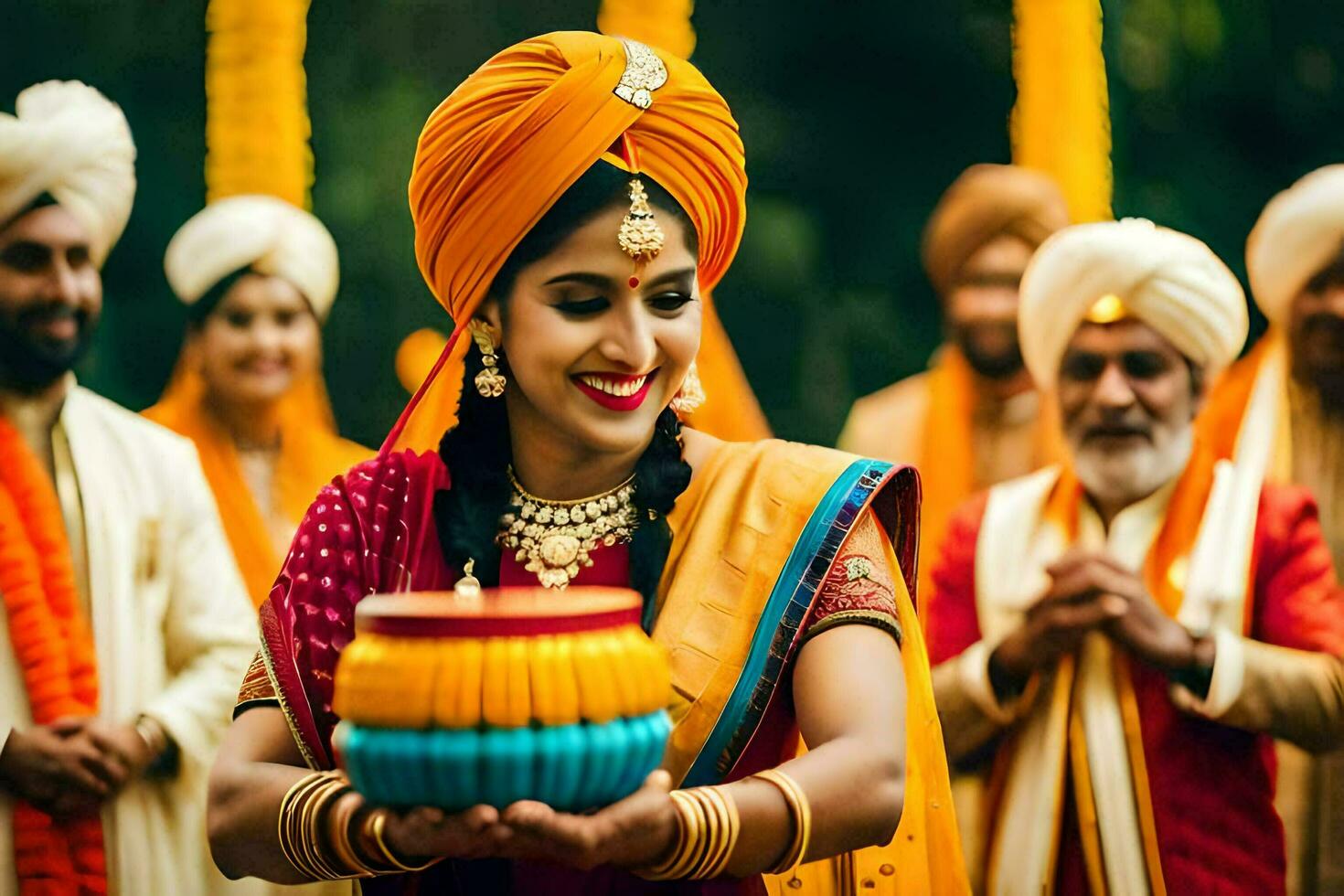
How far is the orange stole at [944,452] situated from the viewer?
12.1ft

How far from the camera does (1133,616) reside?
11.2 feet

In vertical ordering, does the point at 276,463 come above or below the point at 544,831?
above

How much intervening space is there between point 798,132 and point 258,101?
1.20 metres

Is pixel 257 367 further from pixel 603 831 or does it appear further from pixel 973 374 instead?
pixel 603 831

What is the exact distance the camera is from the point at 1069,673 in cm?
348

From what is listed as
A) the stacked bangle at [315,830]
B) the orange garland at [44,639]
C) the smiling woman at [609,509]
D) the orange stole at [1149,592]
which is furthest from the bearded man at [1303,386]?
the orange garland at [44,639]

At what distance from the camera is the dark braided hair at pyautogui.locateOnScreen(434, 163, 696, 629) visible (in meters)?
2.19

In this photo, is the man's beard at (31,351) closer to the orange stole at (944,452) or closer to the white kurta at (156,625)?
the white kurta at (156,625)

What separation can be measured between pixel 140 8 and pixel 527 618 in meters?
2.68

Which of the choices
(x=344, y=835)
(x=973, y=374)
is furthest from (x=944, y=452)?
(x=344, y=835)

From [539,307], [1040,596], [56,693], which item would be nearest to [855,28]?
[1040,596]

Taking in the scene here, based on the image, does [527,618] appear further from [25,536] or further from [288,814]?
[25,536]

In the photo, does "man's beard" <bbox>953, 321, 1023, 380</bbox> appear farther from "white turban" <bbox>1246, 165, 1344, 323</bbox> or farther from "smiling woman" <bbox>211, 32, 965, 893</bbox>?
"smiling woman" <bbox>211, 32, 965, 893</bbox>

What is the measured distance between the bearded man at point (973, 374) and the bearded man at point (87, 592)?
144cm
